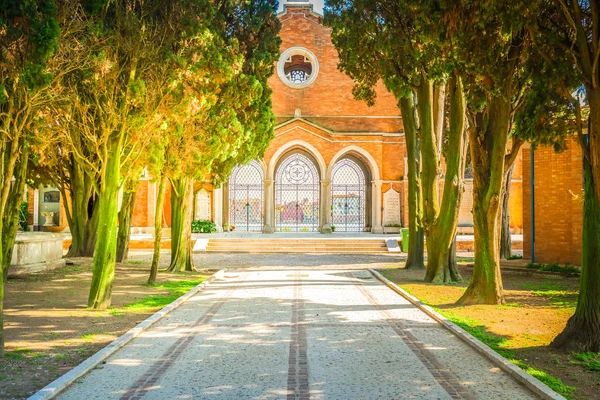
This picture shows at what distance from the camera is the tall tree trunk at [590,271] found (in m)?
6.76

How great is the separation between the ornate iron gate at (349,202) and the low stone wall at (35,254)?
17.9m

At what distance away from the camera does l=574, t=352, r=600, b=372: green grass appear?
610 centimetres

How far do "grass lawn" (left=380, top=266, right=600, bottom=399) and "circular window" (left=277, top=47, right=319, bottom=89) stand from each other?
21.1 metres

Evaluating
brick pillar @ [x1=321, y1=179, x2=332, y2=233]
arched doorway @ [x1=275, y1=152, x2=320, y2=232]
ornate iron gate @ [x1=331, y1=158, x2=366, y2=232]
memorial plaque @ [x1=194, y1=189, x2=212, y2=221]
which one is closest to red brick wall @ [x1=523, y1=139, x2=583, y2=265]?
brick pillar @ [x1=321, y1=179, x2=332, y2=233]

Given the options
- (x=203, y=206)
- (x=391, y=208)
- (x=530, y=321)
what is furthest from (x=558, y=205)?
(x=203, y=206)

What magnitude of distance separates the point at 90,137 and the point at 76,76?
1.06 m

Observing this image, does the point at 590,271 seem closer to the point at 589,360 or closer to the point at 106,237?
the point at 589,360

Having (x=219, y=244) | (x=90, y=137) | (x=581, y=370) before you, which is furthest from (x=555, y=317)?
(x=219, y=244)

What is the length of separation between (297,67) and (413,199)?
2013 centimetres

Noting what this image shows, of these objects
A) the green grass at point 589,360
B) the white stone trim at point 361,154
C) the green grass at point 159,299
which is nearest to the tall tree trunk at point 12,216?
the green grass at point 159,299

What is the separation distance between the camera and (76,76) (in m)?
9.74

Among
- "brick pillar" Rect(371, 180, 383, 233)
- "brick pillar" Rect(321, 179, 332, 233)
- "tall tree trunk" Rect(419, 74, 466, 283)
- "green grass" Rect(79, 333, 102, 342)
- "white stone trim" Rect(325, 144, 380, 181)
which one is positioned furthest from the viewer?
"white stone trim" Rect(325, 144, 380, 181)

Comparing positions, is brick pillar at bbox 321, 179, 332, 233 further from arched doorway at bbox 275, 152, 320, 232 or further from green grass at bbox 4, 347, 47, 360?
green grass at bbox 4, 347, 47, 360

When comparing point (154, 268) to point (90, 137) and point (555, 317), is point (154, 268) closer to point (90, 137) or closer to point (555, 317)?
point (90, 137)
